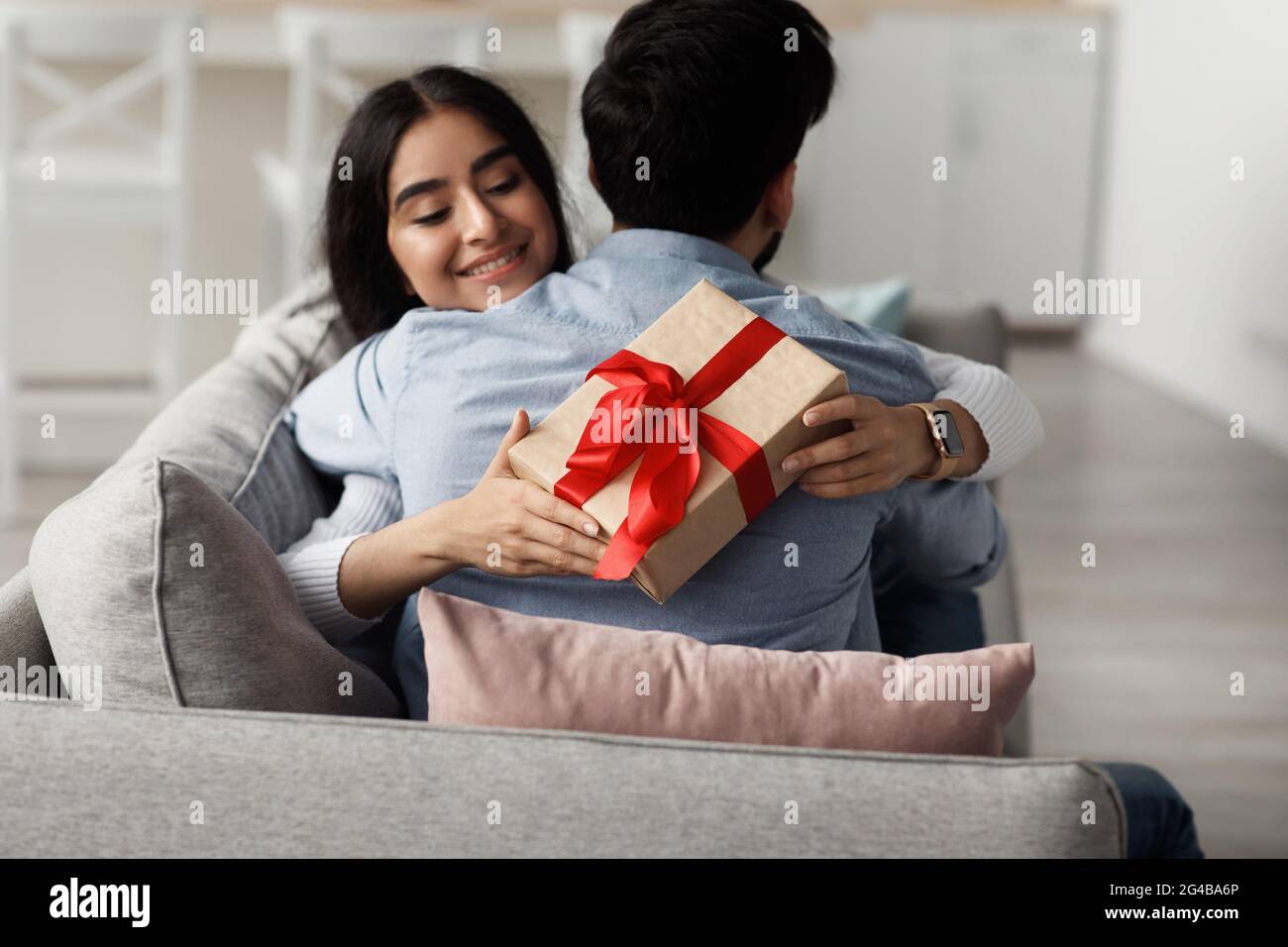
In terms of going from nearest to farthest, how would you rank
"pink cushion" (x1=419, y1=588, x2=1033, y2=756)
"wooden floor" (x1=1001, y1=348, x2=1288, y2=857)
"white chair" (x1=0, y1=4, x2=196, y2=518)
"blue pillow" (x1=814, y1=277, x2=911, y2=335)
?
"pink cushion" (x1=419, y1=588, x2=1033, y2=756) < "blue pillow" (x1=814, y1=277, x2=911, y2=335) < "wooden floor" (x1=1001, y1=348, x2=1288, y2=857) < "white chair" (x1=0, y1=4, x2=196, y2=518)

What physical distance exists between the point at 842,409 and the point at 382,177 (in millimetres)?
653

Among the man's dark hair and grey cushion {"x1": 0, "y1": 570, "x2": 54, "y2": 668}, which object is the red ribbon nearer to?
the man's dark hair

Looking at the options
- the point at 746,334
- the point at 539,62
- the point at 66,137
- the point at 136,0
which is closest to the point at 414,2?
the point at 539,62

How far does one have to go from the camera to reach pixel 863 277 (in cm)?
516

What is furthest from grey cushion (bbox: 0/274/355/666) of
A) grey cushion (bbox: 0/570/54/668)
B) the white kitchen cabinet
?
the white kitchen cabinet

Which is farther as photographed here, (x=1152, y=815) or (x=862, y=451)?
(x=862, y=451)

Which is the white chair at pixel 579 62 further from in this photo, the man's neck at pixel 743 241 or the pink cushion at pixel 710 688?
the pink cushion at pixel 710 688

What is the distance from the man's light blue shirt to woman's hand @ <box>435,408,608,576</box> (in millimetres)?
63

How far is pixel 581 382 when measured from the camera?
117 cm

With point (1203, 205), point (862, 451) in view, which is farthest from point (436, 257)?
point (1203, 205)

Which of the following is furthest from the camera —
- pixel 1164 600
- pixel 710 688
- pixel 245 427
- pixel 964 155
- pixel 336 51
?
pixel 964 155

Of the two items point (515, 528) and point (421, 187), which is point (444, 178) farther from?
point (515, 528)

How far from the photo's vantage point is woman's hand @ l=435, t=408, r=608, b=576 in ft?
3.48
